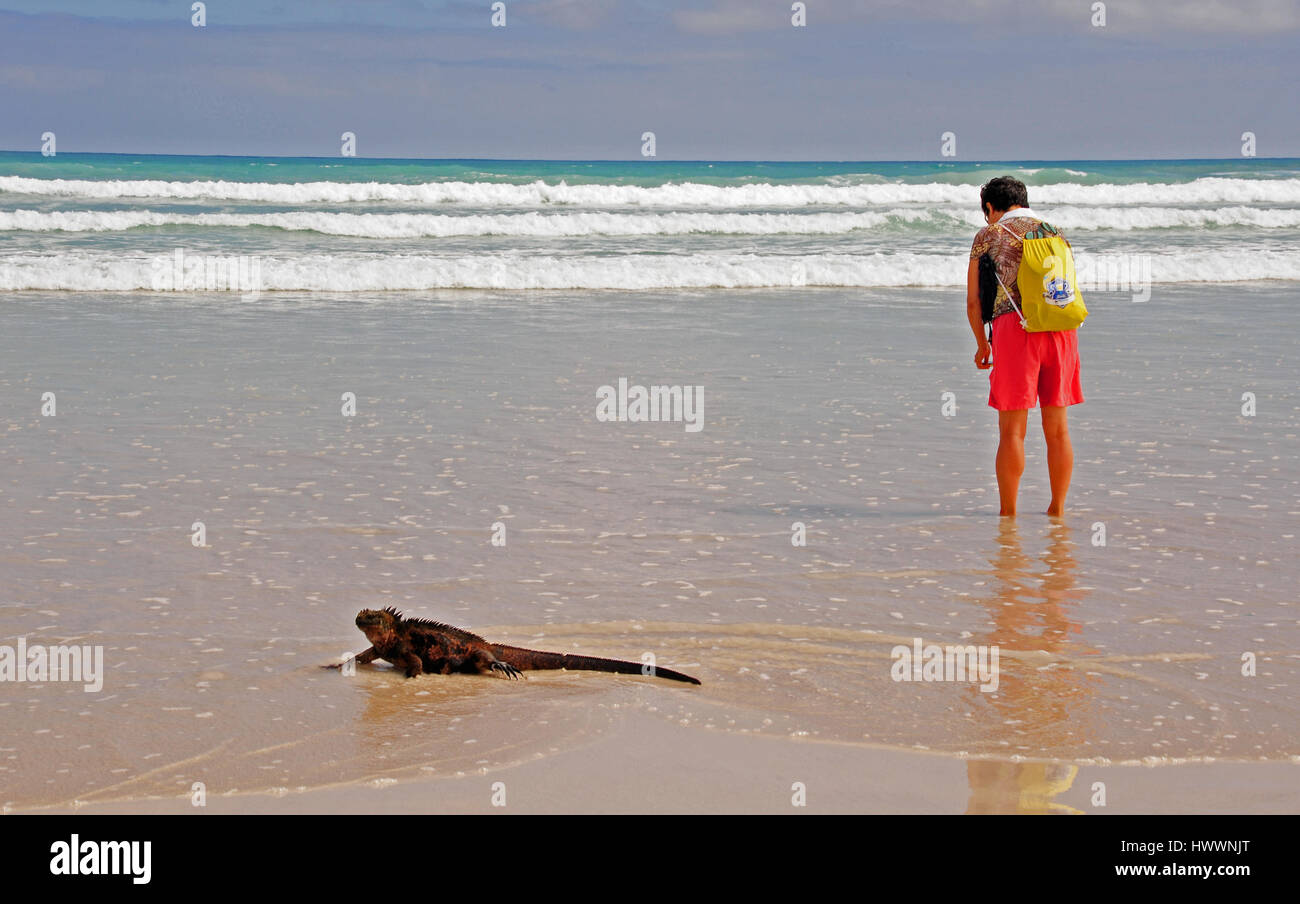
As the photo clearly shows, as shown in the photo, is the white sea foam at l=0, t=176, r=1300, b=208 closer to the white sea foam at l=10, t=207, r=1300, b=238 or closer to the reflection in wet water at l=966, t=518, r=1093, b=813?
the white sea foam at l=10, t=207, r=1300, b=238

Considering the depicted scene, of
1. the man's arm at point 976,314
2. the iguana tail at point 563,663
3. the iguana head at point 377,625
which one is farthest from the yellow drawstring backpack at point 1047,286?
the iguana head at point 377,625

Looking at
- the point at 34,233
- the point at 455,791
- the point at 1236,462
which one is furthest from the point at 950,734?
the point at 34,233

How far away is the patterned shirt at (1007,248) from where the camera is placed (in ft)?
20.3

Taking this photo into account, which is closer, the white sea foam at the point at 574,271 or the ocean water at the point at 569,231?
the white sea foam at the point at 574,271

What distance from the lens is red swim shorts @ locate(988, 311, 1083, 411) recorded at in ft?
20.7

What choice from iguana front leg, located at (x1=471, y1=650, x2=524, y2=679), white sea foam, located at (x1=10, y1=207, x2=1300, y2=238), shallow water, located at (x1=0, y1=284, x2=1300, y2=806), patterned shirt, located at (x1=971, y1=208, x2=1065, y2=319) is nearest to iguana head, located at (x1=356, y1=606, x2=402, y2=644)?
shallow water, located at (x1=0, y1=284, x2=1300, y2=806)

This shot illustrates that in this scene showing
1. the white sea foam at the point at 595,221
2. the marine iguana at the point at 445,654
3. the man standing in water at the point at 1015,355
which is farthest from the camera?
the white sea foam at the point at 595,221

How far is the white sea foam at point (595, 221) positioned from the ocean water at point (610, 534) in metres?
10.3

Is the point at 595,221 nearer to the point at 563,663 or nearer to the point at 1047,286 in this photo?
the point at 1047,286

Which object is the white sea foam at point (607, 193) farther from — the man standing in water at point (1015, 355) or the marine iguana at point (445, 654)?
the marine iguana at point (445, 654)

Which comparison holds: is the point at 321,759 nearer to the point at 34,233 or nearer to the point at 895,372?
the point at 895,372

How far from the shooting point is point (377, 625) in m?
4.36

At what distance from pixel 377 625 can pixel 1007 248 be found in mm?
3468

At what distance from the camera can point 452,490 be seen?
6.93 m
